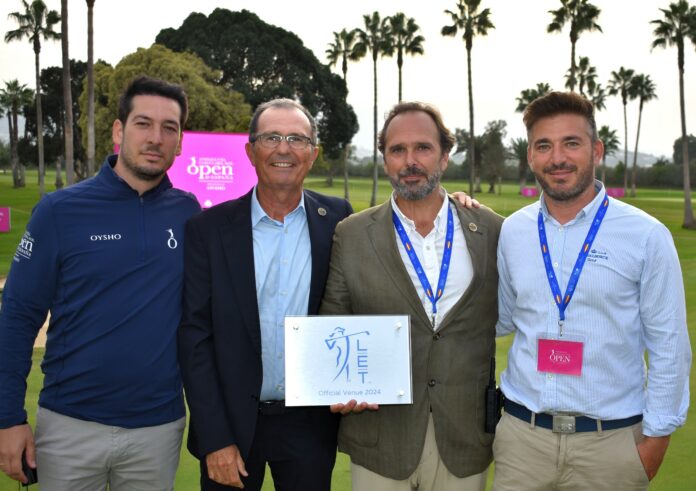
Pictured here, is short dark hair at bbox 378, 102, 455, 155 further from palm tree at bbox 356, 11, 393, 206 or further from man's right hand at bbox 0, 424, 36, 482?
palm tree at bbox 356, 11, 393, 206

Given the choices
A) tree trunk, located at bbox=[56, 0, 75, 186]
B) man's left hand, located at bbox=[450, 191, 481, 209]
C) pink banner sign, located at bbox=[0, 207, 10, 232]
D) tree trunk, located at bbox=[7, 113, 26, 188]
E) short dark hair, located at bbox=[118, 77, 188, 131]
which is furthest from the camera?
tree trunk, located at bbox=[7, 113, 26, 188]

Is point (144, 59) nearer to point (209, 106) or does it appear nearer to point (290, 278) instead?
point (209, 106)

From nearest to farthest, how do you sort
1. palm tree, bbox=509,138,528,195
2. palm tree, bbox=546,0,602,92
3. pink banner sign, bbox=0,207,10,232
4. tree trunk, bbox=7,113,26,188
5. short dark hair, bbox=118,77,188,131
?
short dark hair, bbox=118,77,188,131
pink banner sign, bbox=0,207,10,232
palm tree, bbox=546,0,602,92
tree trunk, bbox=7,113,26,188
palm tree, bbox=509,138,528,195

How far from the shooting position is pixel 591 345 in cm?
306

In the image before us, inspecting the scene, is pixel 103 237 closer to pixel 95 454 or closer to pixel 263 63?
pixel 95 454

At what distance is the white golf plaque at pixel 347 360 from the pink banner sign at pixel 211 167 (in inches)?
607

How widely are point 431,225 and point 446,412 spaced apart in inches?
35.4

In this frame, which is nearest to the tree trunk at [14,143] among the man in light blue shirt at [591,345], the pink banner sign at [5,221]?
the pink banner sign at [5,221]

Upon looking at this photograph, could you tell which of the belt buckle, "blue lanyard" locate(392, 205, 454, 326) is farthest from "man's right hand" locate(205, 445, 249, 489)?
the belt buckle

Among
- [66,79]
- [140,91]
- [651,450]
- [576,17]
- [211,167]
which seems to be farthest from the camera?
[576,17]

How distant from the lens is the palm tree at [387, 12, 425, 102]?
1821 inches

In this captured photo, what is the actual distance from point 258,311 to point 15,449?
4.40ft

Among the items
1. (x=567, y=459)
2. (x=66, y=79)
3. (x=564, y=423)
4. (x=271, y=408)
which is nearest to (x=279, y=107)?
(x=271, y=408)

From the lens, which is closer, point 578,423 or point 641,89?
point 578,423
